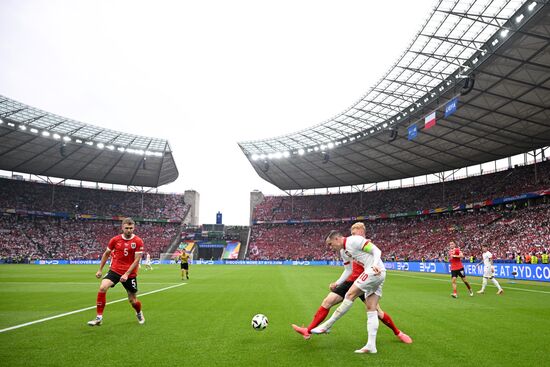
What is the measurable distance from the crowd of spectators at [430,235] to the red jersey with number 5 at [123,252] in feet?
124

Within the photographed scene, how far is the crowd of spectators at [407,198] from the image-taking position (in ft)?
156

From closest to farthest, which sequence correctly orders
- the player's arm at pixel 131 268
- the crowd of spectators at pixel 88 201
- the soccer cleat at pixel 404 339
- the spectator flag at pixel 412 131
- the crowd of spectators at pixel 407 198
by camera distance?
1. the soccer cleat at pixel 404 339
2. the player's arm at pixel 131 268
3. the spectator flag at pixel 412 131
4. the crowd of spectators at pixel 407 198
5. the crowd of spectators at pixel 88 201

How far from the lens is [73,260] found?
191 ft

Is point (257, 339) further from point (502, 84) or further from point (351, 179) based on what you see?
point (351, 179)

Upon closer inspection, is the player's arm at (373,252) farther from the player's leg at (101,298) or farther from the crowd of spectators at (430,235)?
the crowd of spectators at (430,235)

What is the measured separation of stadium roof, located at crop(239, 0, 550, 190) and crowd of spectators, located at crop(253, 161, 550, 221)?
3003 millimetres

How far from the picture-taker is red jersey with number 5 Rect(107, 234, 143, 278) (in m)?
8.70

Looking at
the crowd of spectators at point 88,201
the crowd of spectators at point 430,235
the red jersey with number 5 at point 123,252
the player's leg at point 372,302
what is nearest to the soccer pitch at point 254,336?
the player's leg at point 372,302

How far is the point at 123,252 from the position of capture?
8.75 meters

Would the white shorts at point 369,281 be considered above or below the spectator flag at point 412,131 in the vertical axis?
below

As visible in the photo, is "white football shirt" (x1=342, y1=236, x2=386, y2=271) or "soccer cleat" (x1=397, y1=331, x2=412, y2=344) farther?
"soccer cleat" (x1=397, y1=331, x2=412, y2=344)

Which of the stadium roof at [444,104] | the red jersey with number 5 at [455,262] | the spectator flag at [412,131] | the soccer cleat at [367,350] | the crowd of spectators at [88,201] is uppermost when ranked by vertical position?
the stadium roof at [444,104]

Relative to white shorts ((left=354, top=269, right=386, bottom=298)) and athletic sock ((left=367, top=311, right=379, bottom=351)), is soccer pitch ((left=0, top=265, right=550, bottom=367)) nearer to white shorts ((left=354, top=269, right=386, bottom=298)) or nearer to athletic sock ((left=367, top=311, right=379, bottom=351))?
athletic sock ((left=367, top=311, right=379, bottom=351))

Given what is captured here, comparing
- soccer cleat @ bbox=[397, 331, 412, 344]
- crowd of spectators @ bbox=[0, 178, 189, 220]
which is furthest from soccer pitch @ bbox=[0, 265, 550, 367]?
crowd of spectators @ bbox=[0, 178, 189, 220]
